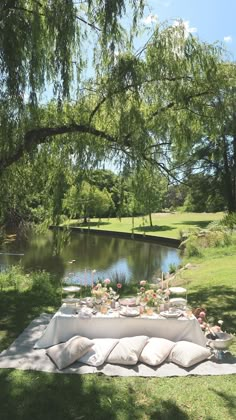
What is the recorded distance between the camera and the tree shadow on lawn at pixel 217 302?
6.19 m

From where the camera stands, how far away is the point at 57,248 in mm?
7379

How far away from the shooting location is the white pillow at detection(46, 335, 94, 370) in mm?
4266

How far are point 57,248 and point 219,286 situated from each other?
12.9 feet

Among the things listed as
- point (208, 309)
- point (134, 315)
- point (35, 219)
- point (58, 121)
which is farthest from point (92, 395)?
point (35, 219)

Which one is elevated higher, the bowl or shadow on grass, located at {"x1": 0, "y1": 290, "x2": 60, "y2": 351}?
the bowl

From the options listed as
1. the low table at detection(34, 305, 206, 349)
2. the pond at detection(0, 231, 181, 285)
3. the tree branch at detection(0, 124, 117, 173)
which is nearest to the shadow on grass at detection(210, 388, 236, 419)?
the low table at detection(34, 305, 206, 349)

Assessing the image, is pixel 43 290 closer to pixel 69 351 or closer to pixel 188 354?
pixel 69 351

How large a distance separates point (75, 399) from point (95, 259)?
46.9 feet

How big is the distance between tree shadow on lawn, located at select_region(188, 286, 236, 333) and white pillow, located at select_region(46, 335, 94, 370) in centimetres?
229

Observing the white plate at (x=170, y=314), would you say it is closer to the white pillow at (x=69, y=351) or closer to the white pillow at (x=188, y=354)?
the white pillow at (x=188, y=354)

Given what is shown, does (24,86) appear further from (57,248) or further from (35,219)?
(35,219)

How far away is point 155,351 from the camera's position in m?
4.36

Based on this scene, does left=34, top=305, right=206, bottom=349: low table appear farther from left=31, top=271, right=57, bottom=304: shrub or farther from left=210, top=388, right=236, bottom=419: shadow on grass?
left=31, top=271, right=57, bottom=304: shrub

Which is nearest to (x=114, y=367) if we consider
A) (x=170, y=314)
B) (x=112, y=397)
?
(x=112, y=397)
